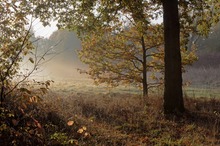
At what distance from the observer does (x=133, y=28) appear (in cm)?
1579

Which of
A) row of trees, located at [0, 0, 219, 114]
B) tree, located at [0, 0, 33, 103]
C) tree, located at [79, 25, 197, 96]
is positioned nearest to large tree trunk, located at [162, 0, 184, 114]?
row of trees, located at [0, 0, 219, 114]

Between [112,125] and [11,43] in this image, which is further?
[112,125]

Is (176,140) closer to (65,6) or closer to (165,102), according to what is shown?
(165,102)

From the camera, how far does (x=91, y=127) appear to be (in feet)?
27.3

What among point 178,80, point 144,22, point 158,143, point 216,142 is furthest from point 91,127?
point 144,22

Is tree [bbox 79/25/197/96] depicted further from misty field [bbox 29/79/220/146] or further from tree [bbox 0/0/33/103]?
tree [bbox 0/0/33/103]

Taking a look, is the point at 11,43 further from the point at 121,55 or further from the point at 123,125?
the point at 121,55

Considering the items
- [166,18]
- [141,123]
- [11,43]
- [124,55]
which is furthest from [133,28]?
[11,43]

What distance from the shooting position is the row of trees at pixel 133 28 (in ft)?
36.2

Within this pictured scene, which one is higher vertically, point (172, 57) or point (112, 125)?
point (172, 57)

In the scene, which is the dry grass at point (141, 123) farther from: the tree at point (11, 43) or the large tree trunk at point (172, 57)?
the tree at point (11, 43)

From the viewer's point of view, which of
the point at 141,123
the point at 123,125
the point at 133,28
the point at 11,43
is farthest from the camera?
the point at 133,28

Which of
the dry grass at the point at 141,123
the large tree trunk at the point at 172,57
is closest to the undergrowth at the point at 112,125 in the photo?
the dry grass at the point at 141,123

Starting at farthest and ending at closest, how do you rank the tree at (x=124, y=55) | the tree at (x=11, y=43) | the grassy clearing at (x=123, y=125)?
the tree at (x=124, y=55) → the grassy clearing at (x=123, y=125) → the tree at (x=11, y=43)
